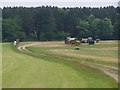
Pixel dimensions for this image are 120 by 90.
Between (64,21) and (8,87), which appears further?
(64,21)

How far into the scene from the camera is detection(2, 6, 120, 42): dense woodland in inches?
6019

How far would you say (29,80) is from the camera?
75.9ft

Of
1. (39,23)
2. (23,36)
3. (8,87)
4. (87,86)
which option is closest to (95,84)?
(87,86)

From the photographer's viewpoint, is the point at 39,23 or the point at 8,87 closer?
the point at 8,87

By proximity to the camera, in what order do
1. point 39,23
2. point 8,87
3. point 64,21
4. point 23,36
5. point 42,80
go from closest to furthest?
point 8,87, point 42,80, point 23,36, point 39,23, point 64,21

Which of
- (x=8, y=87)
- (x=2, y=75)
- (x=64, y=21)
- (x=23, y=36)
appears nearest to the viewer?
(x=8, y=87)

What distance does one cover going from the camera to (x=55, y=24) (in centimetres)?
17562

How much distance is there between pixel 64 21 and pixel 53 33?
19.9 m

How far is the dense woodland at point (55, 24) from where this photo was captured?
152875mm

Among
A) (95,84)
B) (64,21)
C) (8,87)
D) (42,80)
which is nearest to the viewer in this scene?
(8,87)

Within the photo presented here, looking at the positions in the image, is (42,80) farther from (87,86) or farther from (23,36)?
(23,36)

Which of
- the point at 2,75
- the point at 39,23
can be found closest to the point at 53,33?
the point at 39,23

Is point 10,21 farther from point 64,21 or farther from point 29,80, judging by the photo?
point 29,80

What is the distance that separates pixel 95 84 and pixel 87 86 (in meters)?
1.07
